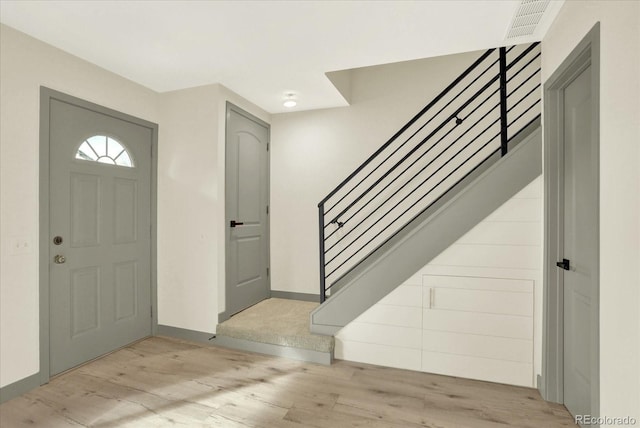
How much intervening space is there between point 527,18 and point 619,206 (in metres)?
1.51

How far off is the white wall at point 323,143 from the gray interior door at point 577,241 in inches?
69.7

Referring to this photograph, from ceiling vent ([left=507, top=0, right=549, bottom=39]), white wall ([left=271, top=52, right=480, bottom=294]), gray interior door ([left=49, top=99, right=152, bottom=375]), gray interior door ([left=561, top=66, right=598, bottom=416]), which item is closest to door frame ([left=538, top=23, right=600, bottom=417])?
gray interior door ([left=561, top=66, right=598, bottom=416])

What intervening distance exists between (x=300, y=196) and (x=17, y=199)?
2.67 meters

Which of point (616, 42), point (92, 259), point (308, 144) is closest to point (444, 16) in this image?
point (616, 42)

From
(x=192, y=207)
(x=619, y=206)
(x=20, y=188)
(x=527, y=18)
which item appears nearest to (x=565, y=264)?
(x=619, y=206)

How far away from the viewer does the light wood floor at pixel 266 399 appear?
196 cm

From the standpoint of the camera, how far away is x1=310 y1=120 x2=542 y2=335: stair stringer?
2266 mm

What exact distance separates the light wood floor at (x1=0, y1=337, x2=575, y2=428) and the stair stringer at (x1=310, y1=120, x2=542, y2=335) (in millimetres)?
516

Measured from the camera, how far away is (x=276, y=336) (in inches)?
113

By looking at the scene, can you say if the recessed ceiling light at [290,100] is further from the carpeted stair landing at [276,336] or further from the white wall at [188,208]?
the carpeted stair landing at [276,336]

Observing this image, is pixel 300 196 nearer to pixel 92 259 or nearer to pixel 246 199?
pixel 246 199

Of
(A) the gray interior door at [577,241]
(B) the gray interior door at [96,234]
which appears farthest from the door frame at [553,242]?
(B) the gray interior door at [96,234]

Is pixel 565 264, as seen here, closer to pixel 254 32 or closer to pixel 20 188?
pixel 254 32

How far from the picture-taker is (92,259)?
2752 millimetres
